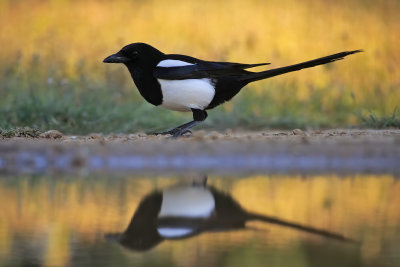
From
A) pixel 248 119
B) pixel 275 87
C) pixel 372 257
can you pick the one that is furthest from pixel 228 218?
pixel 275 87

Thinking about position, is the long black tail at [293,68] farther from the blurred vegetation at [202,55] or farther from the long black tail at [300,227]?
the long black tail at [300,227]

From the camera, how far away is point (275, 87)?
1011 cm

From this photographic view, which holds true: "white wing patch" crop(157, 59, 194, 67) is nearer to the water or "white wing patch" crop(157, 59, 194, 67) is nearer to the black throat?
the black throat

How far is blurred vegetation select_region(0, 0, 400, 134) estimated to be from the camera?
8.78m

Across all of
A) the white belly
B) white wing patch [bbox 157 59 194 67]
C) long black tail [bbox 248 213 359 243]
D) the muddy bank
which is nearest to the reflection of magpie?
long black tail [bbox 248 213 359 243]

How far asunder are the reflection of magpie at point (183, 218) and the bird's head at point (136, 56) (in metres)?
2.22

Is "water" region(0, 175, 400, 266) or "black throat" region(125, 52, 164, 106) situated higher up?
"black throat" region(125, 52, 164, 106)

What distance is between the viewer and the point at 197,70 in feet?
21.5

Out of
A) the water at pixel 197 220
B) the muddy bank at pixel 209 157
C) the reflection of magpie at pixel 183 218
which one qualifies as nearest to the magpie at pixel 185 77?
the muddy bank at pixel 209 157

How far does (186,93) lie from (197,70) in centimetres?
23

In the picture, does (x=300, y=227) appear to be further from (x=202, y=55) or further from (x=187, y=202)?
(x=202, y=55)

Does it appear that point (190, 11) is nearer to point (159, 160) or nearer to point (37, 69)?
point (37, 69)

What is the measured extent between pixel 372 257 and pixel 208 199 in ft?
4.80

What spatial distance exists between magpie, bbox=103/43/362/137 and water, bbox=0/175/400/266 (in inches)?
55.0
